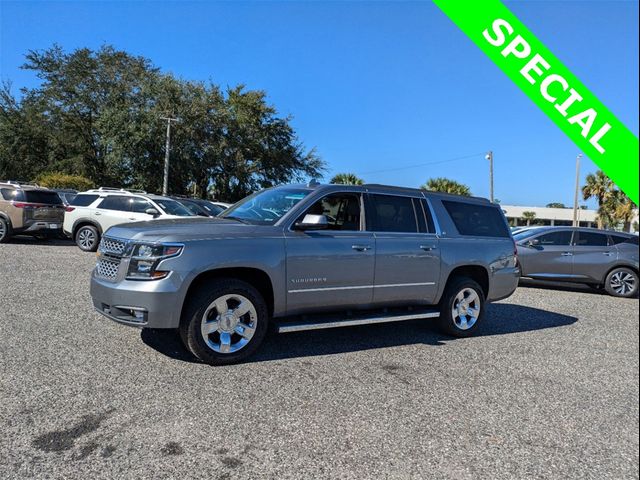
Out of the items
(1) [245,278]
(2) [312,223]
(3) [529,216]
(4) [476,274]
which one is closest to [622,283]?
(4) [476,274]

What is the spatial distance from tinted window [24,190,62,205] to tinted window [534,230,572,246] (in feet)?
43.3

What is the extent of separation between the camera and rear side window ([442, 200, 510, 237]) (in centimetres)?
636

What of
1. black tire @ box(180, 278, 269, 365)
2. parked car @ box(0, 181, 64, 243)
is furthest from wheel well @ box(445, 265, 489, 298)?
parked car @ box(0, 181, 64, 243)

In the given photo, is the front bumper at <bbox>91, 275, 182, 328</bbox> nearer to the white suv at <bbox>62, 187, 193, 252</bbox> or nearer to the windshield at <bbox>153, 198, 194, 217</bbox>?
the windshield at <bbox>153, 198, 194, 217</bbox>

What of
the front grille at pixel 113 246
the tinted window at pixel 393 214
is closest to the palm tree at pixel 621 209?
the tinted window at pixel 393 214

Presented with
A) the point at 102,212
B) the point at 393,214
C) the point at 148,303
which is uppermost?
the point at 393,214

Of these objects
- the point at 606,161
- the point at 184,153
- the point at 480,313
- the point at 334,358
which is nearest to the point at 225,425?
the point at 334,358

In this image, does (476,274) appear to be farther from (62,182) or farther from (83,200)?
(62,182)

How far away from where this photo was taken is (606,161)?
1.84 m

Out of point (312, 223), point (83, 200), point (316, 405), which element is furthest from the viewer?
point (83, 200)

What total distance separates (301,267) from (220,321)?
3.17 feet

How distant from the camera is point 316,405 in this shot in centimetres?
373

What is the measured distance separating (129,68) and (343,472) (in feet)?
137

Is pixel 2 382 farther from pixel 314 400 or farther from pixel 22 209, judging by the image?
pixel 22 209
